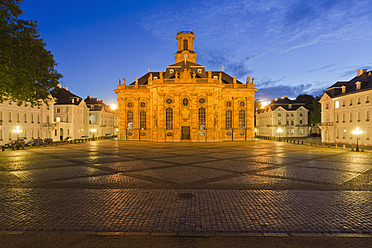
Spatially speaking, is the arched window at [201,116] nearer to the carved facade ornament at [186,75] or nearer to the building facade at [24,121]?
the carved facade ornament at [186,75]

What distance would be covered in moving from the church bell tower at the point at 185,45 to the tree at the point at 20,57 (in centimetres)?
5536

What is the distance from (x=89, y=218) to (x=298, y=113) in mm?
83975

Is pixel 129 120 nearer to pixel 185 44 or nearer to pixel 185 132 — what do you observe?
pixel 185 132

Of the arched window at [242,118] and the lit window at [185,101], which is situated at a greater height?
the lit window at [185,101]

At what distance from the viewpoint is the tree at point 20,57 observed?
17.1 metres

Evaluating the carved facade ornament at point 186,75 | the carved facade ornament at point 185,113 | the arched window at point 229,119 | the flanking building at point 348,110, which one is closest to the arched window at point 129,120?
the carved facade ornament at point 185,113

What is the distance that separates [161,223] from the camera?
7602 mm

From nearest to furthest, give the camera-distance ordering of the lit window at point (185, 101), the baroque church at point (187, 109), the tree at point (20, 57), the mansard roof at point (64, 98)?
the tree at point (20, 57), the baroque church at point (187, 109), the lit window at point (185, 101), the mansard roof at point (64, 98)

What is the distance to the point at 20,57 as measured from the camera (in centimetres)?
1783

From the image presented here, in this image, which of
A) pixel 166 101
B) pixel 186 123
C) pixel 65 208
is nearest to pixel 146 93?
pixel 166 101

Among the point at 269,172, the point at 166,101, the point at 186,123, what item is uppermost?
the point at 166,101

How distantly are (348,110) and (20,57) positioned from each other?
167ft

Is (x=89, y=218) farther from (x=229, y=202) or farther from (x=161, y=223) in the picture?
(x=229, y=202)

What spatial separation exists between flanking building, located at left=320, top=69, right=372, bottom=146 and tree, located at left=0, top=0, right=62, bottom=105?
4441 centimetres
